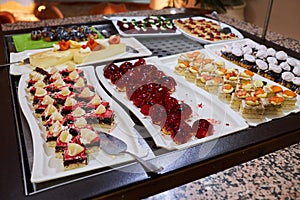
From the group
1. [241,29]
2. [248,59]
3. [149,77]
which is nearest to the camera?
[149,77]

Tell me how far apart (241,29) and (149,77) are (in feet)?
2.57

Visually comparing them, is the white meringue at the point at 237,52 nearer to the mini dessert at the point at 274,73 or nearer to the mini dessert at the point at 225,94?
the mini dessert at the point at 274,73

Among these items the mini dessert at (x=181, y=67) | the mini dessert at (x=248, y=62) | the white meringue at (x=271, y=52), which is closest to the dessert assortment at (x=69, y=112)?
the mini dessert at (x=181, y=67)

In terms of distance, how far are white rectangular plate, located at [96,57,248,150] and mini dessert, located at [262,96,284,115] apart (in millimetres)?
86

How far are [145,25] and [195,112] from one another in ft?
2.35

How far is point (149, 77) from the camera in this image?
39.1 inches

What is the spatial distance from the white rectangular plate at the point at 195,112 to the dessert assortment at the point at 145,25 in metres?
0.38

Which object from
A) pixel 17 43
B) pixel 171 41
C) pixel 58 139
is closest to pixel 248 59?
pixel 171 41

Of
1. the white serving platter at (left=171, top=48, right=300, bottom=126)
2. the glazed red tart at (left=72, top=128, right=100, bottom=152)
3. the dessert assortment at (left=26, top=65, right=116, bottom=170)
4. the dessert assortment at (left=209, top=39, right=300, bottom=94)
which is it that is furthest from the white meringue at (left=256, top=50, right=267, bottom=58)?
the glazed red tart at (left=72, top=128, right=100, bottom=152)

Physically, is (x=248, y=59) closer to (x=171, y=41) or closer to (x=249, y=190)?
(x=171, y=41)

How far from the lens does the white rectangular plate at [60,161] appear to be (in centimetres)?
63

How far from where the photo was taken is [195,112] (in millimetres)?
880

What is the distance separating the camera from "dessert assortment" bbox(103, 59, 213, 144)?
765 millimetres

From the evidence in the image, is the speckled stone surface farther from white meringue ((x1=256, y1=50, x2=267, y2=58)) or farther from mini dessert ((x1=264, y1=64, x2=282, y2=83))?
white meringue ((x1=256, y1=50, x2=267, y2=58))
